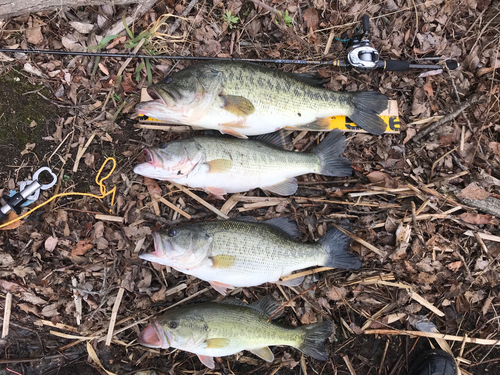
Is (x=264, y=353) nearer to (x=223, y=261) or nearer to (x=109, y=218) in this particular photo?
(x=223, y=261)

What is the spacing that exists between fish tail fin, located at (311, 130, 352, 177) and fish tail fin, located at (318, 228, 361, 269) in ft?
2.27

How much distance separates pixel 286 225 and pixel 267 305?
3.14 feet

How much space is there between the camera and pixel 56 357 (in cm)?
377

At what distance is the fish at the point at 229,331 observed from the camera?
332 centimetres

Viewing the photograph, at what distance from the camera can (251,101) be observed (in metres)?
3.52

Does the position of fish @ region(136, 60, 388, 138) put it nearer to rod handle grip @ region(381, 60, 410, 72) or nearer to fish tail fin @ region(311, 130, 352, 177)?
fish tail fin @ region(311, 130, 352, 177)

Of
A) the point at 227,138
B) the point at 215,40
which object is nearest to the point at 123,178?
the point at 227,138

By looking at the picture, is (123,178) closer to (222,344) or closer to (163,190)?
(163,190)

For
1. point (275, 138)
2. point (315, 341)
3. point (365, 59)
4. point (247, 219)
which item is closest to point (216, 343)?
point (315, 341)

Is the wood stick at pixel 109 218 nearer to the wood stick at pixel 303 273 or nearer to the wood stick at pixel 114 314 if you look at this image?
the wood stick at pixel 114 314

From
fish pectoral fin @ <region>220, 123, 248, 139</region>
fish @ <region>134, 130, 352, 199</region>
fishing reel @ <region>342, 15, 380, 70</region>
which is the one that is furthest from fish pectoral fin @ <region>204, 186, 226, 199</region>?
fishing reel @ <region>342, 15, 380, 70</region>

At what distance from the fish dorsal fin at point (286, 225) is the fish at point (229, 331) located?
80cm

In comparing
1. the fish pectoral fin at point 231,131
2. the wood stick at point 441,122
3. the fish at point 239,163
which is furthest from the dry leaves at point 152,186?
the wood stick at point 441,122

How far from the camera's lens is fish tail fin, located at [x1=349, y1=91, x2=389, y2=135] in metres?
3.81
